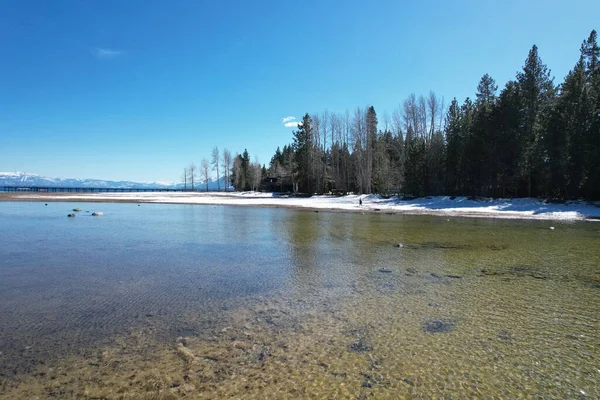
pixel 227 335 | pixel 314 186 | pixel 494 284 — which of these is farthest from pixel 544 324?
pixel 314 186

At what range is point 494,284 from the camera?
8375 mm

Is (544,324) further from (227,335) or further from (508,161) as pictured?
(508,161)

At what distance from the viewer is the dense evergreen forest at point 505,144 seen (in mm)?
33062

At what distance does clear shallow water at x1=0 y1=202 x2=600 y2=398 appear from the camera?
12.9 feet

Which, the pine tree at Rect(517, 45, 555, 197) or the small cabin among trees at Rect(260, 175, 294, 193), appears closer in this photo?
the pine tree at Rect(517, 45, 555, 197)

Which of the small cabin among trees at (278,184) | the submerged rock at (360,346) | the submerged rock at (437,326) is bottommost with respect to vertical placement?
the submerged rock at (437,326)

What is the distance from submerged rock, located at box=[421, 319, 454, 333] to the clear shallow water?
0.04m

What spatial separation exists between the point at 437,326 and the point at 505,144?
40.1m

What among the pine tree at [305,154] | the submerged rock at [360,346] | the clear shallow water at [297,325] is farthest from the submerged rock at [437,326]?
the pine tree at [305,154]

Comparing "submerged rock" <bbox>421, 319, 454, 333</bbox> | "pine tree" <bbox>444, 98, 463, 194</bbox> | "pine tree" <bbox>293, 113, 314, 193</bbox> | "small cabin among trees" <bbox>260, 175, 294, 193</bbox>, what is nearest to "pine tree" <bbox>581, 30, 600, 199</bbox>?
"pine tree" <bbox>444, 98, 463, 194</bbox>

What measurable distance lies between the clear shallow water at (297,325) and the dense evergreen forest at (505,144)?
1135 inches

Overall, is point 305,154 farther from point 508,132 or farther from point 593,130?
point 593,130

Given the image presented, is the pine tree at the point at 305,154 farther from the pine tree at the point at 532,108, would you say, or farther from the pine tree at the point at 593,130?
the pine tree at the point at 593,130

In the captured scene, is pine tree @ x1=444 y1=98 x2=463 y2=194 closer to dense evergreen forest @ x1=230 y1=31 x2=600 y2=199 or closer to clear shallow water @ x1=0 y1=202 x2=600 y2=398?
dense evergreen forest @ x1=230 y1=31 x2=600 y2=199
